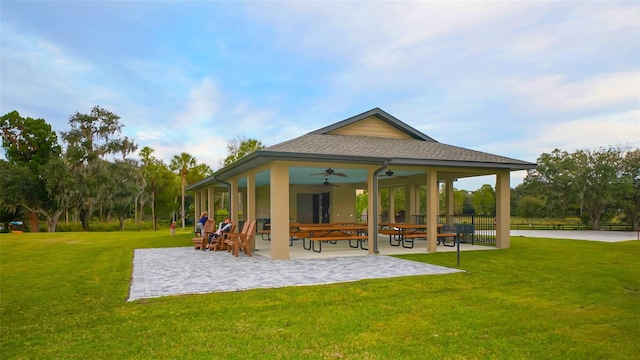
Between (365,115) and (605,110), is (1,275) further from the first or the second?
(605,110)

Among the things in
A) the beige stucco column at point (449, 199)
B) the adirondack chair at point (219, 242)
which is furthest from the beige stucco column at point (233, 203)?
the beige stucco column at point (449, 199)

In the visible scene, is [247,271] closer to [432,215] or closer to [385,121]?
[432,215]

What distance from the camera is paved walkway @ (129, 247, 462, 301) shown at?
7281 mm

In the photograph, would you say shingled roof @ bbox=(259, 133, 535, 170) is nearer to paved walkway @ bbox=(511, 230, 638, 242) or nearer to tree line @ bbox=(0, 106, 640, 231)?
paved walkway @ bbox=(511, 230, 638, 242)

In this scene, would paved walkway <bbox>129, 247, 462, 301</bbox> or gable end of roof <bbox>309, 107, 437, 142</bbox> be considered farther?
gable end of roof <bbox>309, 107, 437, 142</bbox>

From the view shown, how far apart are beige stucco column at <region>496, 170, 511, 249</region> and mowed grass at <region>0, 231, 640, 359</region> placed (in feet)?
17.5

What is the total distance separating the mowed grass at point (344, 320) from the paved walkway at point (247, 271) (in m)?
0.49

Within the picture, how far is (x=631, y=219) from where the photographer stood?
28609mm

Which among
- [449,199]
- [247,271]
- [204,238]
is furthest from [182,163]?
[247,271]

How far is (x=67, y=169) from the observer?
32125 mm

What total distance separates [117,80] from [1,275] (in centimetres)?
1203

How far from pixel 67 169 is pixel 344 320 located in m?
33.7

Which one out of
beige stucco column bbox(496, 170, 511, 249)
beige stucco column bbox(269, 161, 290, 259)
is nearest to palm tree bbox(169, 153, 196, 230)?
beige stucco column bbox(269, 161, 290, 259)

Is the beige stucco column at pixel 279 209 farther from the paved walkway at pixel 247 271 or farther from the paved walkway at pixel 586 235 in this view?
the paved walkway at pixel 586 235
